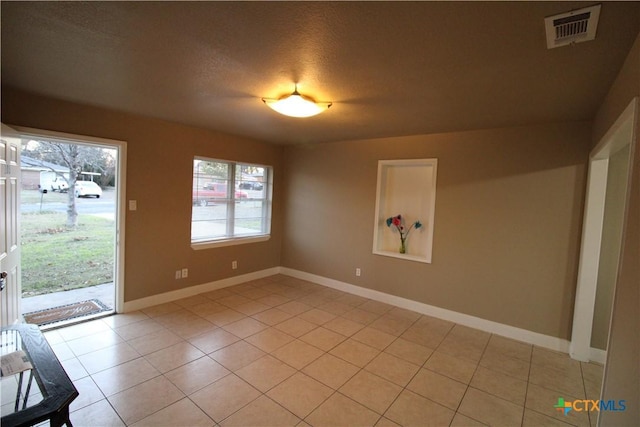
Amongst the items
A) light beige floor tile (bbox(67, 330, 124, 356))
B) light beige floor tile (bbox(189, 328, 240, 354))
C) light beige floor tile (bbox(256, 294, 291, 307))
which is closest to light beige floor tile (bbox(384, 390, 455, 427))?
light beige floor tile (bbox(189, 328, 240, 354))

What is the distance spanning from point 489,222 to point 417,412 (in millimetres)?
2252

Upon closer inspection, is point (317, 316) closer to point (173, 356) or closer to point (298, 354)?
point (298, 354)

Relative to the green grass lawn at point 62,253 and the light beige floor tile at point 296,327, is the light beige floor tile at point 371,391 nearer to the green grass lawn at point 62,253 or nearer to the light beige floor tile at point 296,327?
the light beige floor tile at point 296,327

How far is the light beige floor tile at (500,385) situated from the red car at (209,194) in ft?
12.6

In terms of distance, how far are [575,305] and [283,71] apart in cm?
346

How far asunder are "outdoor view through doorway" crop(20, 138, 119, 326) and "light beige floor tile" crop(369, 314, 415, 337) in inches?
130

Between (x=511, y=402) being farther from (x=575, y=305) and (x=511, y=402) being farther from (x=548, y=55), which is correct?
(x=548, y=55)

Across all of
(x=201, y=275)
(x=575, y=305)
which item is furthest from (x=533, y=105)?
(x=201, y=275)

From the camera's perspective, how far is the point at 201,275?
4.36 m

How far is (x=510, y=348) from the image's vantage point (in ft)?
10.3

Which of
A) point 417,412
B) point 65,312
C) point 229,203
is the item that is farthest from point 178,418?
point 229,203

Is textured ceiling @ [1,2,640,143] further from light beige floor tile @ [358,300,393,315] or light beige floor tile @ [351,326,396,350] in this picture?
light beige floor tile @ [358,300,393,315]

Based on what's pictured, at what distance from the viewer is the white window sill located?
169 inches

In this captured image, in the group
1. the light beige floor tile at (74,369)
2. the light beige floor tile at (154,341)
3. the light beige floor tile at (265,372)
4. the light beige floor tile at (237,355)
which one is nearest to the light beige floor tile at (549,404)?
the light beige floor tile at (265,372)
